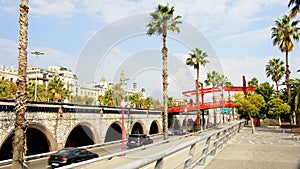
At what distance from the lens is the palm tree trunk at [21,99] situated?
13.4 meters

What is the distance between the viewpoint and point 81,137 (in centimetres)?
3231

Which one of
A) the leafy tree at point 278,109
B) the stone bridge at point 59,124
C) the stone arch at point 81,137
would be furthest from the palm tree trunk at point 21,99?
the leafy tree at point 278,109

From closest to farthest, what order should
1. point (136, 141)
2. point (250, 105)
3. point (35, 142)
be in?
point (35, 142) → point (136, 141) → point (250, 105)

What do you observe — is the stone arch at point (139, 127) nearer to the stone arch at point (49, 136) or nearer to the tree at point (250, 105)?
the tree at point (250, 105)

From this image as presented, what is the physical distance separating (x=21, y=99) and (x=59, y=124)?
36.0ft

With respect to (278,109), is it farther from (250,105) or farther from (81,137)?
(81,137)

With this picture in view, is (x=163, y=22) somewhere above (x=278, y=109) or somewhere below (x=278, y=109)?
above

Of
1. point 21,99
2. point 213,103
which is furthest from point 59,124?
point 213,103

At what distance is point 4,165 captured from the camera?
18.4 m

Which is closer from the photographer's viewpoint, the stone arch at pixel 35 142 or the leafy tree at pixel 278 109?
the stone arch at pixel 35 142

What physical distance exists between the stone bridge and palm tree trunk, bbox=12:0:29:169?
611cm

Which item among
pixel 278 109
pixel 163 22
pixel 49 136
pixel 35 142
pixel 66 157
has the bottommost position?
pixel 35 142

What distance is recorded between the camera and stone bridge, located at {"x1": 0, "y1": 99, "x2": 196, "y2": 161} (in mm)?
19438

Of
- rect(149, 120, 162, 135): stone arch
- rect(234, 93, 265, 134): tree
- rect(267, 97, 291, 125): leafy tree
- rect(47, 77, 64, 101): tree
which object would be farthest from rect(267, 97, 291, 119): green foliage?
rect(47, 77, 64, 101): tree
